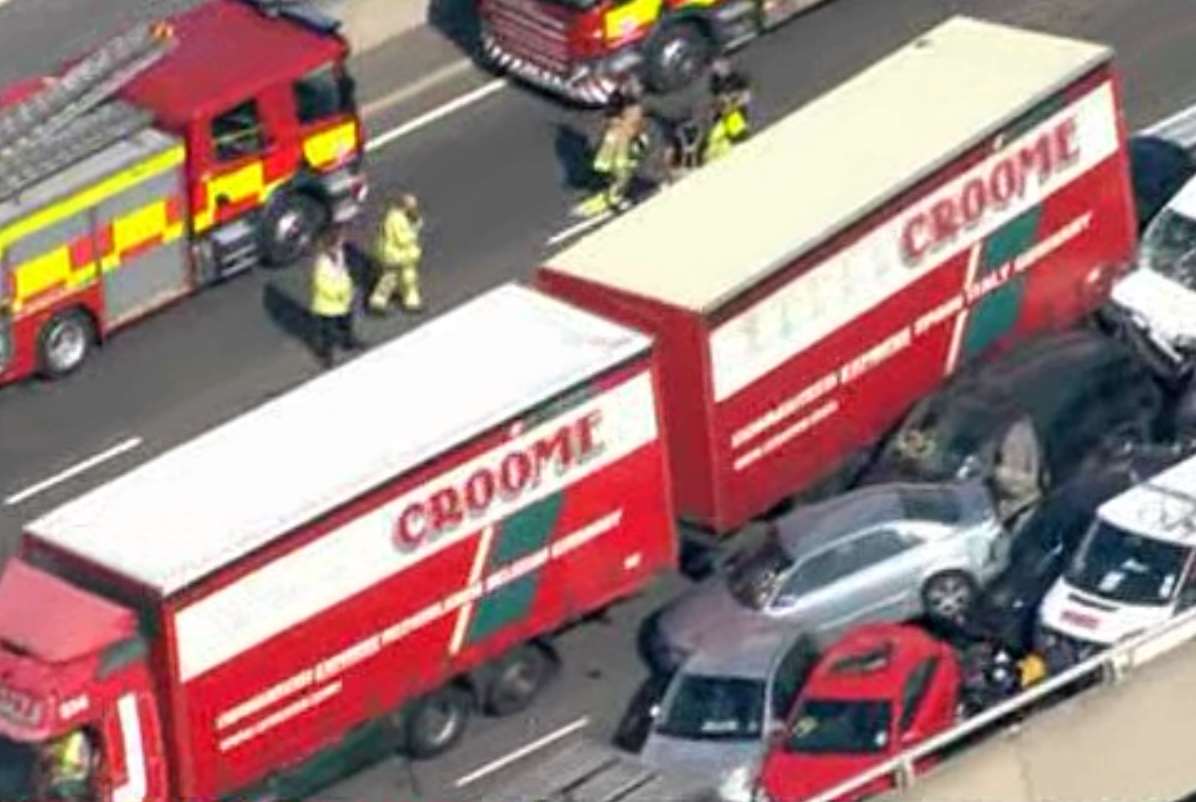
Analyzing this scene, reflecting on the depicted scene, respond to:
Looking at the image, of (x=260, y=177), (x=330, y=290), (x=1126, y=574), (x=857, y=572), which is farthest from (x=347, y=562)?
(x=260, y=177)

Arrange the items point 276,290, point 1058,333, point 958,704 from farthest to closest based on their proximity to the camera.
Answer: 1. point 276,290
2. point 1058,333
3. point 958,704

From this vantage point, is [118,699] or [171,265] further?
[171,265]

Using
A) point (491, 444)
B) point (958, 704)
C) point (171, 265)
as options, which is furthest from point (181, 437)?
point (958, 704)

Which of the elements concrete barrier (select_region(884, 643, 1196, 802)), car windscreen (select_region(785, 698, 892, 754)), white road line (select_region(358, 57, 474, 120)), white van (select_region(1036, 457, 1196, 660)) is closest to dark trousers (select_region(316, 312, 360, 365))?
white road line (select_region(358, 57, 474, 120))

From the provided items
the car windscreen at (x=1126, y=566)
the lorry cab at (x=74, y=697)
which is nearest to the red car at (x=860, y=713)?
the car windscreen at (x=1126, y=566)

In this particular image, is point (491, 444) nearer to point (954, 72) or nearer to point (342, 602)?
point (342, 602)

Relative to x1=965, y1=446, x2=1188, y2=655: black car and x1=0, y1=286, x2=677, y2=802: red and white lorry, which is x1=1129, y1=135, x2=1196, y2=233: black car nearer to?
x1=965, y1=446, x2=1188, y2=655: black car

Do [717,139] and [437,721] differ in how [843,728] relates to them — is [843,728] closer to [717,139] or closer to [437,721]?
[437,721]

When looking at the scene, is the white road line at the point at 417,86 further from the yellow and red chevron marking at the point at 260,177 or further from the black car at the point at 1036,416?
the black car at the point at 1036,416

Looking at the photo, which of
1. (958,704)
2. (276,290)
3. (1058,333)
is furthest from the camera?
(276,290)
